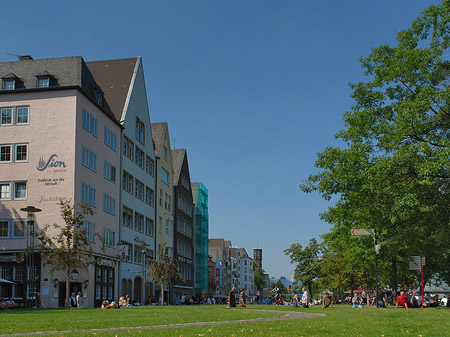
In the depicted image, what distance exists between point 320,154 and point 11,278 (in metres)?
27.5

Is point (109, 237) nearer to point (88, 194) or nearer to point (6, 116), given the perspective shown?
point (88, 194)

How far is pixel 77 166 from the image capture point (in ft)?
159

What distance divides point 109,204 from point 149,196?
52.0 feet

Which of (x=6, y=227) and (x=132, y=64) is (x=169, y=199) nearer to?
(x=132, y=64)

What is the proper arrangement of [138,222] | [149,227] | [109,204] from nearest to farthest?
[109,204]
[138,222]
[149,227]

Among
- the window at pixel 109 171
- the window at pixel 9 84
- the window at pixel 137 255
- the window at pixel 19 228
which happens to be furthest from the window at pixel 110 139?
the window at pixel 137 255

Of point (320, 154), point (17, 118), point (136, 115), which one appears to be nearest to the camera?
point (320, 154)

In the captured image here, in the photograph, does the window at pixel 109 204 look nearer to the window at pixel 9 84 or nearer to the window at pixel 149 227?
the window at pixel 149 227

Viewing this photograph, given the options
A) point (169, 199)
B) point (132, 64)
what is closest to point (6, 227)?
point (132, 64)

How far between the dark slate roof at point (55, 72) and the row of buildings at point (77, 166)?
9 cm

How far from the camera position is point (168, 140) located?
83.2 meters

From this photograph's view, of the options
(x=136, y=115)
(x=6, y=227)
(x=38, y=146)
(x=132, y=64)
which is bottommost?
(x=6, y=227)

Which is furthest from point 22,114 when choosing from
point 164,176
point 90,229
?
point 164,176

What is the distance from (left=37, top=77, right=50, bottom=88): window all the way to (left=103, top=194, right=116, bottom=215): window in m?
11.6
